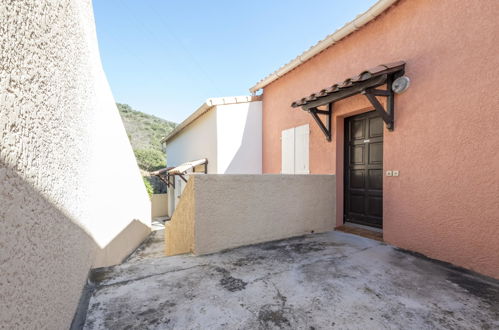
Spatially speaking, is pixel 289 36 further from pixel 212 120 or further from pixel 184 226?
pixel 184 226

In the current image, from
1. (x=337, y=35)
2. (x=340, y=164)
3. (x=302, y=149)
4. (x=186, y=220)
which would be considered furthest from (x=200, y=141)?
(x=337, y=35)

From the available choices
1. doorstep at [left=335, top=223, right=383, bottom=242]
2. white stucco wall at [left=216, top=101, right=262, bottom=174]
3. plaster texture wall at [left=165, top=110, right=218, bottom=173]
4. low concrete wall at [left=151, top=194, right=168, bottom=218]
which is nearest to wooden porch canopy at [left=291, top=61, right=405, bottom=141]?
doorstep at [left=335, top=223, right=383, bottom=242]

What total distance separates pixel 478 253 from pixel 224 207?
11.6ft

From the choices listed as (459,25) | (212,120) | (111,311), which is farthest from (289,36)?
(111,311)

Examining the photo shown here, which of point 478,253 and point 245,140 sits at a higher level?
point 245,140

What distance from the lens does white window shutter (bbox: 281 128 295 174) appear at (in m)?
6.30

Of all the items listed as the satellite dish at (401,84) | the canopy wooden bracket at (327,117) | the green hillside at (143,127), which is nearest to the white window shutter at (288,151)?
the canopy wooden bracket at (327,117)

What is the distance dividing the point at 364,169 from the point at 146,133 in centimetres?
3679

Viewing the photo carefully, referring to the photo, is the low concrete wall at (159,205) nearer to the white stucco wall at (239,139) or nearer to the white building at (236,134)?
the white building at (236,134)

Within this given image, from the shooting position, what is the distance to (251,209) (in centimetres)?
374

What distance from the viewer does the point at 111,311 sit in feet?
6.23

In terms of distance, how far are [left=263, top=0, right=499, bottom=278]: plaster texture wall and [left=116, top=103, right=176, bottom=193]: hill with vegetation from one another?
25411 millimetres

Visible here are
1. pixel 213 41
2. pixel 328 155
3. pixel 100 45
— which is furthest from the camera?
pixel 213 41

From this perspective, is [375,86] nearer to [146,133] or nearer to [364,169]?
[364,169]
